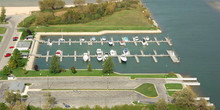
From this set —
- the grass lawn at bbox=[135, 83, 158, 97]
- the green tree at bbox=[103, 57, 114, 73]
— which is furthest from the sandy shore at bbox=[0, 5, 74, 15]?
the grass lawn at bbox=[135, 83, 158, 97]

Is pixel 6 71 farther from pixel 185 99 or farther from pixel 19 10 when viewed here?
pixel 19 10

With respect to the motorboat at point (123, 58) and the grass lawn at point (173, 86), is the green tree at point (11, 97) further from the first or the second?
the grass lawn at point (173, 86)

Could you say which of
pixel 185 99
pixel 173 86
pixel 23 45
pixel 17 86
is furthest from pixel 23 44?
pixel 185 99

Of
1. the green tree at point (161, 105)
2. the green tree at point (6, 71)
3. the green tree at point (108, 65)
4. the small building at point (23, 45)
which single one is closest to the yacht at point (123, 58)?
the green tree at point (108, 65)

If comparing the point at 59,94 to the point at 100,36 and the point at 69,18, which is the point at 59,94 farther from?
the point at 69,18

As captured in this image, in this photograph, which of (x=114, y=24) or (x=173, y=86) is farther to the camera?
(x=114, y=24)

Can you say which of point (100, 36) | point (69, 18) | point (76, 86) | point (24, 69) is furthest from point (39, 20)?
point (76, 86)
